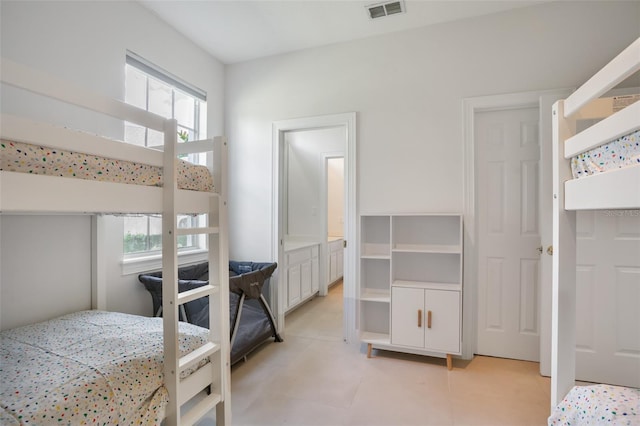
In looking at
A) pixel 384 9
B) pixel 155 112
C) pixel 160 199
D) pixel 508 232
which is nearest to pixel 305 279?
pixel 508 232

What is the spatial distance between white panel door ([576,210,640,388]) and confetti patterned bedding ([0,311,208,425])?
2593 mm

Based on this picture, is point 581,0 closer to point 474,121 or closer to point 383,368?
point 474,121

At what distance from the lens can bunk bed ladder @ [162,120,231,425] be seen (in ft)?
4.30

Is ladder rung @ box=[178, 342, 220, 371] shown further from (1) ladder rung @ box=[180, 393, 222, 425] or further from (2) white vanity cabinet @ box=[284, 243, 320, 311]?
(2) white vanity cabinet @ box=[284, 243, 320, 311]

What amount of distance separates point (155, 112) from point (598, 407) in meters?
3.27

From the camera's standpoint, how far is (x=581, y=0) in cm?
231

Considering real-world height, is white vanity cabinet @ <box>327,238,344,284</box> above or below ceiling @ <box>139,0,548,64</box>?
below

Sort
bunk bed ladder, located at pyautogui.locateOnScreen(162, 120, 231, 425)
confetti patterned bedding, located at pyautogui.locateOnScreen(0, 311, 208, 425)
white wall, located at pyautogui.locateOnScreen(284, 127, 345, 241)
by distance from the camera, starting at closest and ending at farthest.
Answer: confetti patterned bedding, located at pyautogui.locateOnScreen(0, 311, 208, 425) → bunk bed ladder, located at pyautogui.locateOnScreen(162, 120, 231, 425) → white wall, located at pyautogui.locateOnScreen(284, 127, 345, 241)

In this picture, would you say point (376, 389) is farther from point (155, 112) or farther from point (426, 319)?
point (155, 112)

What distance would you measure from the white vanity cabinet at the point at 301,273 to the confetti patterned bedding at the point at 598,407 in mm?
2524

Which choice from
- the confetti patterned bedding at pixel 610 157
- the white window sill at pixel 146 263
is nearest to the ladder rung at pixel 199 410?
the white window sill at pixel 146 263

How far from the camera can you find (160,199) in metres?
1.30

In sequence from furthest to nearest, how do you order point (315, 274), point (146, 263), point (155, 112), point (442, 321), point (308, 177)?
point (308, 177), point (315, 274), point (155, 112), point (146, 263), point (442, 321)

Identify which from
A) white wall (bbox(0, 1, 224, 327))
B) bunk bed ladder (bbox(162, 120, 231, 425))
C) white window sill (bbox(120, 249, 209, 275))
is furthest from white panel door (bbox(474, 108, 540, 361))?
white wall (bbox(0, 1, 224, 327))
